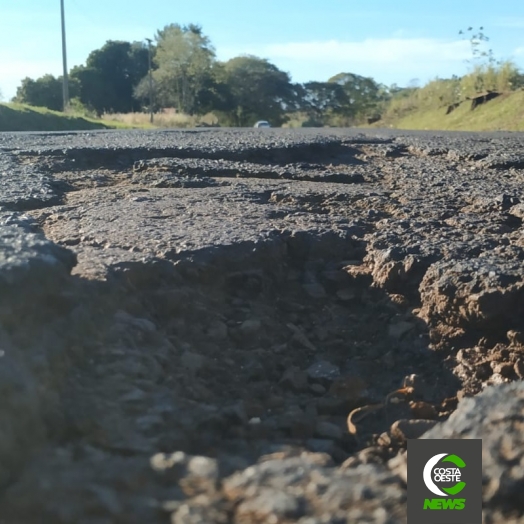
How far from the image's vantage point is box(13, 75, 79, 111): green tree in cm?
3603

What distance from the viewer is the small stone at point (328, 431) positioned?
1350 millimetres

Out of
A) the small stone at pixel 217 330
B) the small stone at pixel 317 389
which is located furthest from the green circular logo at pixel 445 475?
the small stone at pixel 217 330

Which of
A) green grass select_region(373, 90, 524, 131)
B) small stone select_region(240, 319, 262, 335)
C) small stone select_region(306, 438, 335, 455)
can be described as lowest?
small stone select_region(306, 438, 335, 455)

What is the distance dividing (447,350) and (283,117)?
3701cm

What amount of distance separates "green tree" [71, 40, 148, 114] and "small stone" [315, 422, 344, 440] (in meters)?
38.6

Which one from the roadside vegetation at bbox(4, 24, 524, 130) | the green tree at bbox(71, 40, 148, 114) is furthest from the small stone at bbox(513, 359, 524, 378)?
the green tree at bbox(71, 40, 148, 114)

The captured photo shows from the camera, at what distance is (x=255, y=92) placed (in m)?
37.4

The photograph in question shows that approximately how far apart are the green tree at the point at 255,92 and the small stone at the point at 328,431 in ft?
117

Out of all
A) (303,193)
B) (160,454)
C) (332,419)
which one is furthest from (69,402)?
(303,193)

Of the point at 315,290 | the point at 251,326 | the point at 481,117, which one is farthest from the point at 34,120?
the point at 251,326

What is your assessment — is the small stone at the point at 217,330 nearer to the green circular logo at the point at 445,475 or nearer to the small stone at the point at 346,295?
the small stone at the point at 346,295

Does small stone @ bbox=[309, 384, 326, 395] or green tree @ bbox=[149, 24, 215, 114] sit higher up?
green tree @ bbox=[149, 24, 215, 114]

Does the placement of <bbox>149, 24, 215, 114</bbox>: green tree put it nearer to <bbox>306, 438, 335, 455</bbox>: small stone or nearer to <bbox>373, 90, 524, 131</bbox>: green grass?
<bbox>373, 90, 524, 131</bbox>: green grass

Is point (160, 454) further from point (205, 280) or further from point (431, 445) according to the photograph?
point (205, 280)
